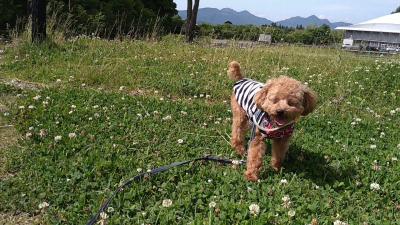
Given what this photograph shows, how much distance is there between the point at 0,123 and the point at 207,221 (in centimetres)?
365

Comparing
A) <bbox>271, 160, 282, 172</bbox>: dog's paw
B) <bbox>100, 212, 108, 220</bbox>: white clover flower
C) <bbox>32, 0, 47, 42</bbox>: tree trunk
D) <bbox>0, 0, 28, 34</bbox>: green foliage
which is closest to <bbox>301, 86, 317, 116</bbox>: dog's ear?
<bbox>271, 160, 282, 172</bbox>: dog's paw

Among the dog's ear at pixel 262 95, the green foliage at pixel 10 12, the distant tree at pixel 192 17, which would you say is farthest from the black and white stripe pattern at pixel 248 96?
the distant tree at pixel 192 17

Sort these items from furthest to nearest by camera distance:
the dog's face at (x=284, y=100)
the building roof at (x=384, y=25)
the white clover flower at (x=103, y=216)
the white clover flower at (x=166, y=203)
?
the building roof at (x=384, y=25) → the dog's face at (x=284, y=100) → the white clover flower at (x=166, y=203) → the white clover flower at (x=103, y=216)

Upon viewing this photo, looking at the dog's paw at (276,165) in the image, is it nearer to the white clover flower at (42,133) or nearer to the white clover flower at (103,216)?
the white clover flower at (103,216)

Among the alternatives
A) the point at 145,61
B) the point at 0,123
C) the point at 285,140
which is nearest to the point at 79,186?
the point at 285,140

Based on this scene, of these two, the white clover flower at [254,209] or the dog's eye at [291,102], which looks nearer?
the white clover flower at [254,209]

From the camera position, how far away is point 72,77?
8.16m

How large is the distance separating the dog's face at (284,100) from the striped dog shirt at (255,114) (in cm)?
14

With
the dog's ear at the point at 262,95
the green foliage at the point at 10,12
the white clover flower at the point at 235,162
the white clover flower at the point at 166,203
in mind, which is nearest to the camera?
the white clover flower at the point at 166,203

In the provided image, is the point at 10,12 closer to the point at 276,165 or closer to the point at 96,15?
the point at 96,15

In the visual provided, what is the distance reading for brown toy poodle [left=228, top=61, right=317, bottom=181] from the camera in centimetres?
382

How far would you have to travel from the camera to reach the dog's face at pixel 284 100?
378 cm

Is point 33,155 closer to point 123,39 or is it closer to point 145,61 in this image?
point 145,61

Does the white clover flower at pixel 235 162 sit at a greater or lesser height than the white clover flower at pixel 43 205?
greater
